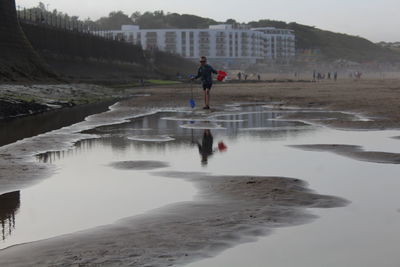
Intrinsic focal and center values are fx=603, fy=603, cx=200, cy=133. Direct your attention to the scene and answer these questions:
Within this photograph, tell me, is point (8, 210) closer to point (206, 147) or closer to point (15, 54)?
point (206, 147)

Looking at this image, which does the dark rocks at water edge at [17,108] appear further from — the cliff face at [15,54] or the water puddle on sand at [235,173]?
the cliff face at [15,54]

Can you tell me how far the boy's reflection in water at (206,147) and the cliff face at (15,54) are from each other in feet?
98.5

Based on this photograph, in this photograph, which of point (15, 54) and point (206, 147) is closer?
point (206, 147)

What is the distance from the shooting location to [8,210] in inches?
273

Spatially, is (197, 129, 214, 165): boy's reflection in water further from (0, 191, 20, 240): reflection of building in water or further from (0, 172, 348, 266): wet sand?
(0, 191, 20, 240): reflection of building in water

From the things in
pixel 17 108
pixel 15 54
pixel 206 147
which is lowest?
pixel 206 147

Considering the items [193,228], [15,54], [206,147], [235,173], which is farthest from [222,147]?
[15,54]

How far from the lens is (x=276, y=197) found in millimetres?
7281

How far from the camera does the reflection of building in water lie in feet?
19.9

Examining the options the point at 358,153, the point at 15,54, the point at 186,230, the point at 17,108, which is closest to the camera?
the point at 186,230

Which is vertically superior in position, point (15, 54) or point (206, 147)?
point (15, 54)

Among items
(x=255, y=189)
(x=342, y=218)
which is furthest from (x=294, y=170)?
(x=342, y=218)

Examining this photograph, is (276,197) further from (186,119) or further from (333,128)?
(186,119)

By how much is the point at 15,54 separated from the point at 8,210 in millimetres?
43858
